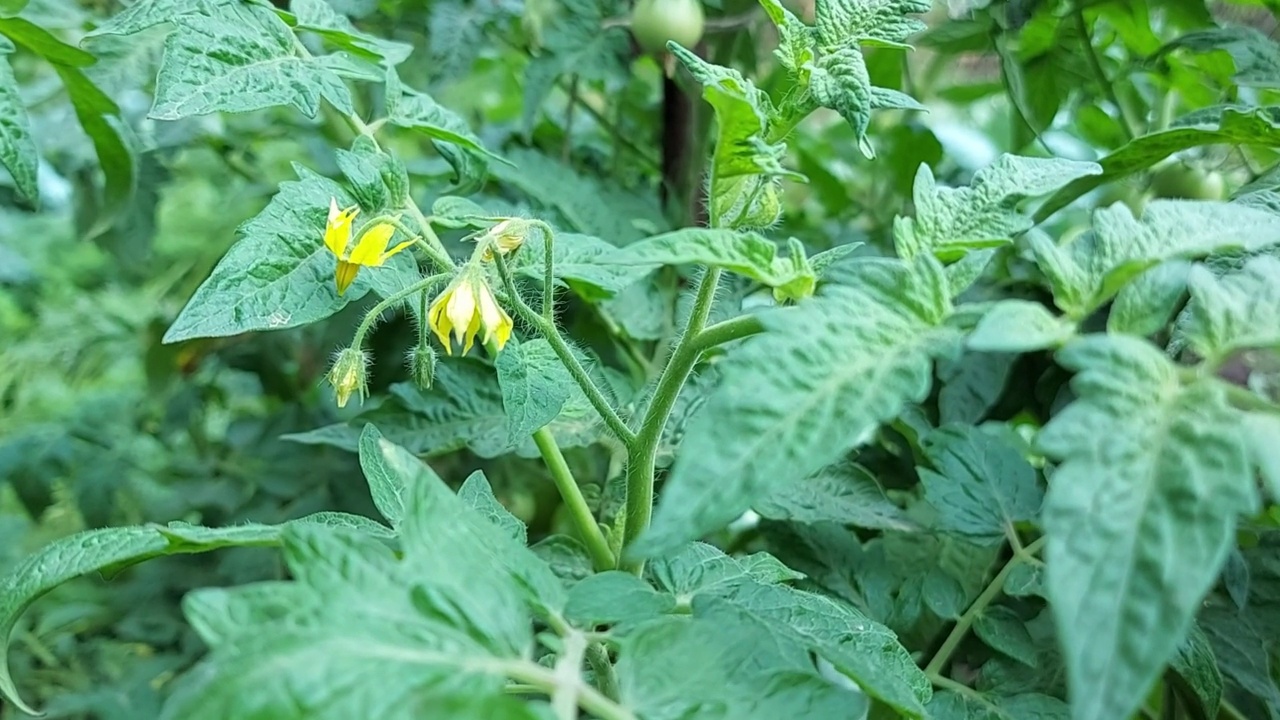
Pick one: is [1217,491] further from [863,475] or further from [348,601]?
[863,475]

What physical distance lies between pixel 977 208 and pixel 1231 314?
113 mm

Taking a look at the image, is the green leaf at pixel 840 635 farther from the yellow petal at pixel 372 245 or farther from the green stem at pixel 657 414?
the yellow petal at pixel 372 245

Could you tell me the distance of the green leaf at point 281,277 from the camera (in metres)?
0.43

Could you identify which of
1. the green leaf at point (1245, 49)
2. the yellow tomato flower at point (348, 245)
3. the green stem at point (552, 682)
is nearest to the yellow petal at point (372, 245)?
the yellow tomato flower at point (348, 245)

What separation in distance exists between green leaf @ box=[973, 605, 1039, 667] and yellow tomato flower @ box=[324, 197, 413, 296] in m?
0.36

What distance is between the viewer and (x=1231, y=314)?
30 centimetres

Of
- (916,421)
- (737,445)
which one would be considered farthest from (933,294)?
(916,421)

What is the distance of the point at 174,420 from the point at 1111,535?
3.34 ft

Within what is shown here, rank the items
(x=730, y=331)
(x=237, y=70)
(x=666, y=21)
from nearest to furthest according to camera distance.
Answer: (x=730, y=331) < (x=237, y=70) < (x=666, y=21)

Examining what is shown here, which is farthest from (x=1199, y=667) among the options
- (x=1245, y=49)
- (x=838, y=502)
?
(x=1245, y=49)

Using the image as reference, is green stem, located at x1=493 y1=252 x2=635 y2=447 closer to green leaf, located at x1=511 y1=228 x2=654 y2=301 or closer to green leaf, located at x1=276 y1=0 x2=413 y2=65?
green leaf, located at x1=511 y1=228 x2=654 y2=301

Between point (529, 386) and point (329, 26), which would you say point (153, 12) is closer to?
point (329, 26)

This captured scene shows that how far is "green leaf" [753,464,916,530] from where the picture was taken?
0.55 metres

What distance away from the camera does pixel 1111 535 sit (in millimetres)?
249
